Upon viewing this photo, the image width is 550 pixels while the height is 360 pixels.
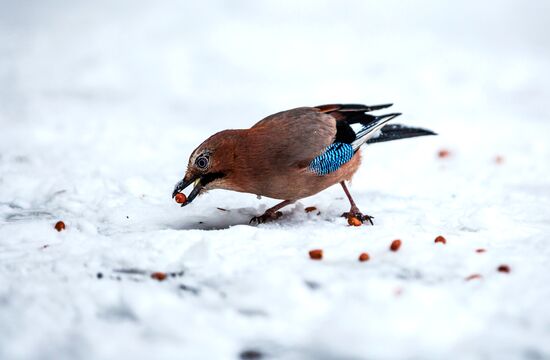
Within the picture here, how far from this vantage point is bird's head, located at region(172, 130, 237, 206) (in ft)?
13.1

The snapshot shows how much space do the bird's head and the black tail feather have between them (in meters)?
1.20

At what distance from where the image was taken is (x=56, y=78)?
7691mm

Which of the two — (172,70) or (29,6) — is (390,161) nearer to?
(172,70)

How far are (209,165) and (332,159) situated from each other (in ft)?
2.52

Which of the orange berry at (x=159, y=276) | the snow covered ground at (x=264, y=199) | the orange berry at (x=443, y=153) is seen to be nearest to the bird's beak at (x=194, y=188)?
the snow covered ground at (x=264, y=199)

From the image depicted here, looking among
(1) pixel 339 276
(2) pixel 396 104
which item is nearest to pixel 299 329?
(1) pixel 339 276

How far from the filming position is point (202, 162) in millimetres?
4004

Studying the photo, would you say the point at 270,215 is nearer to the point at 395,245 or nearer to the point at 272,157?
the point at 272,157

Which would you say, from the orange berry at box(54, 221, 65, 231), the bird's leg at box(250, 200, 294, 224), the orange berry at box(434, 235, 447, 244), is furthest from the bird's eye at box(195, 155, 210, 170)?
the orange berry at box(434, 235, 447, 244)

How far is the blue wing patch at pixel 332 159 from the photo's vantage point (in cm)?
423

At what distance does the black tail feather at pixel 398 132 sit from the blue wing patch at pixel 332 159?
47 centimetres

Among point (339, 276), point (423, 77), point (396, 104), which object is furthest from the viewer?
point (423, 77)

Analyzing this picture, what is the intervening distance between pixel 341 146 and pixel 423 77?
12.7ft

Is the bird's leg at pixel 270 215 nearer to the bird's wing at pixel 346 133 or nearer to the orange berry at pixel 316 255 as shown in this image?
the bird's wing at pixel 346 133
